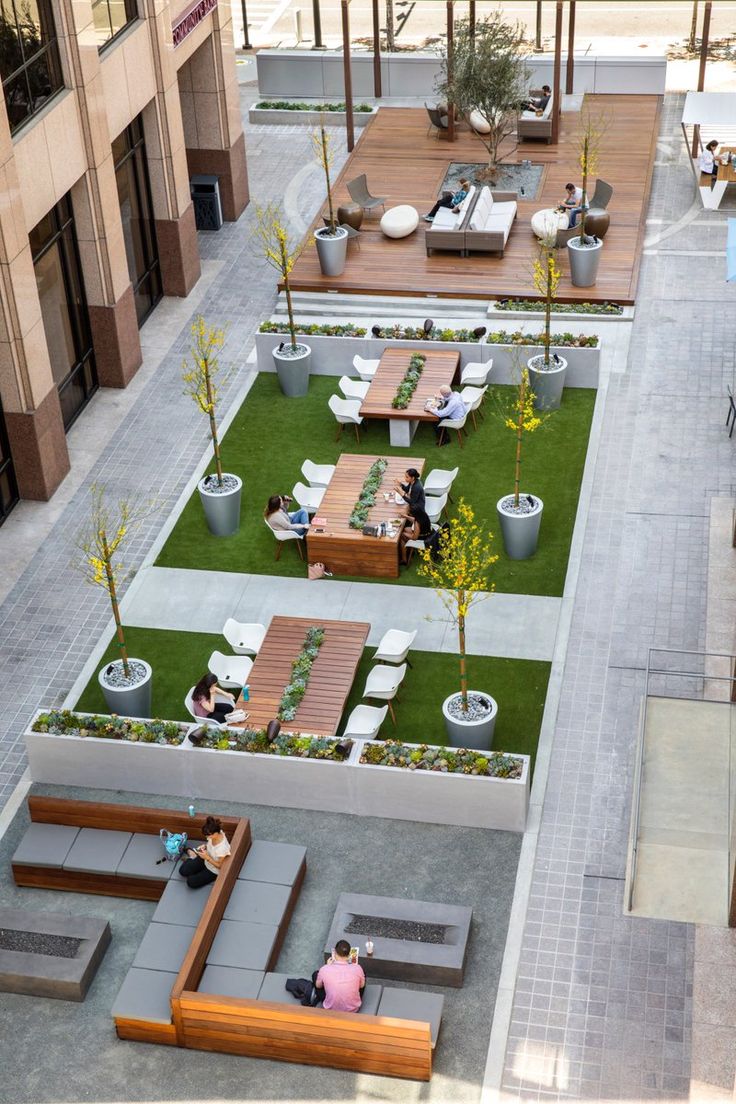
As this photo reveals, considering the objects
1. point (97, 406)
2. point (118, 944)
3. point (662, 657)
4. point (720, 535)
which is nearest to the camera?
point (118, 944)

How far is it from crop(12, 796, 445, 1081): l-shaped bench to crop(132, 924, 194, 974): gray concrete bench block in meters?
0.01

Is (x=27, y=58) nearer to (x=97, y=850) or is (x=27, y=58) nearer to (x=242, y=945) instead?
(x=97, y=850)

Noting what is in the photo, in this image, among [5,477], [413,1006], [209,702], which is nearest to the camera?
[413,1006]

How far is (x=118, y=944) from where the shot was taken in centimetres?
1580

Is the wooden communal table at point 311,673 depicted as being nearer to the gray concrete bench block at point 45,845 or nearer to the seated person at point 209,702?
the seated person at point 209,702

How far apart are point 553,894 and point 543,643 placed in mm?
4479

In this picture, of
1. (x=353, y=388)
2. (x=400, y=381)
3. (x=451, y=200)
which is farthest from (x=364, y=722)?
(x=451, y=200)

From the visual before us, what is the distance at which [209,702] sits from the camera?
1772cm

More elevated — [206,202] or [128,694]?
[206,202]

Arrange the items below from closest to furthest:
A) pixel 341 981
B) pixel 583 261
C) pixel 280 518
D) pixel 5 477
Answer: pixel 341 981, pixel 280 518, pixel 5 477, pixel 583 261

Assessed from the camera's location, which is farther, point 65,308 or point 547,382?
point 65,308

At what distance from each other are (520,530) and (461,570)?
4.11 m

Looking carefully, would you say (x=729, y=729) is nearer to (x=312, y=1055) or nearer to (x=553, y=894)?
(x=553, y=894)

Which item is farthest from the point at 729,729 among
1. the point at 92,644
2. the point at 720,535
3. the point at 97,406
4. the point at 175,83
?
the point at 175,83
